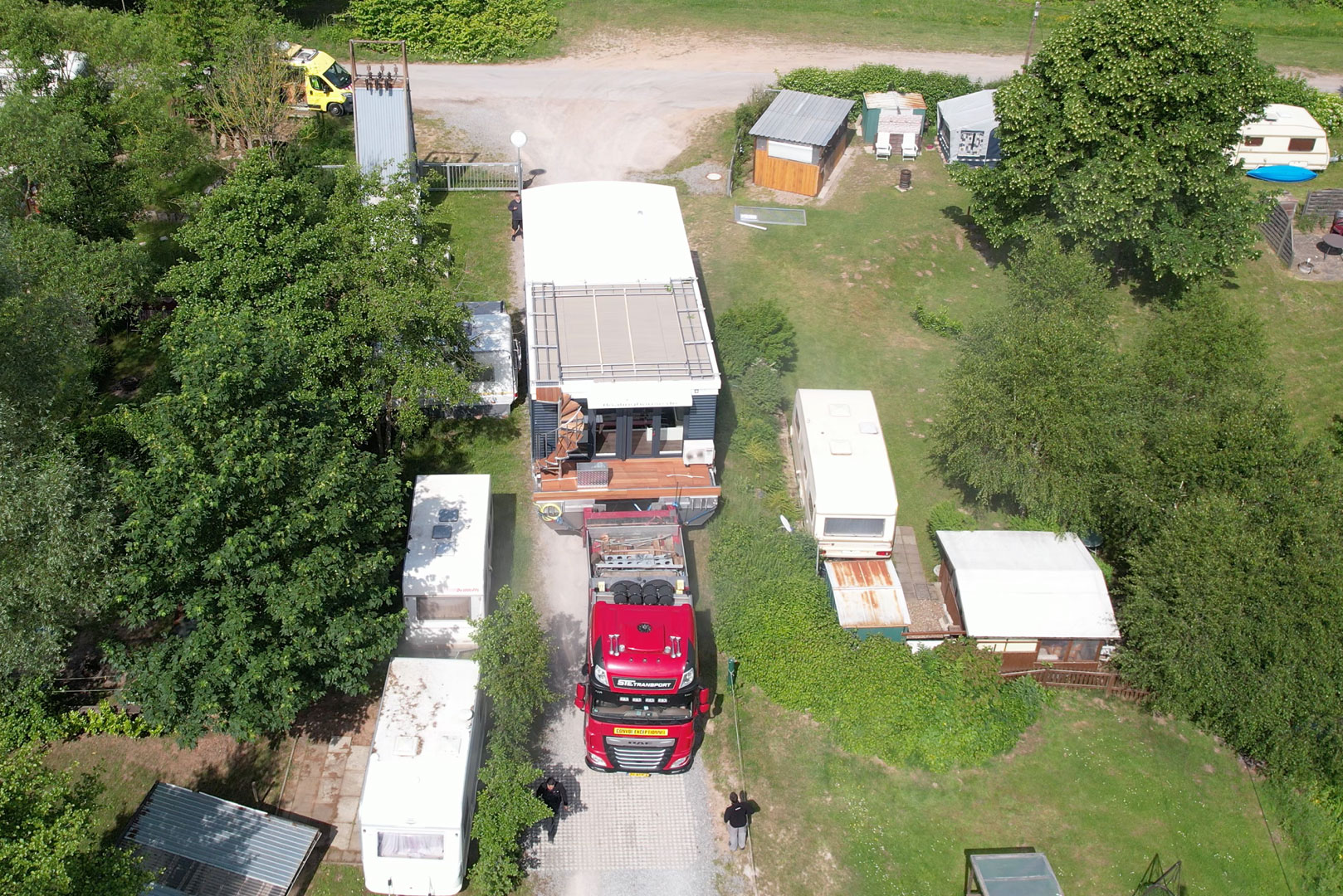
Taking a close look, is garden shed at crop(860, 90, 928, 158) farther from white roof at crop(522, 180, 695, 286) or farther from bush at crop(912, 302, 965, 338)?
white roof at crop(522, 180, 695, 286)

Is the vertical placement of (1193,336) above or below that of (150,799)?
above

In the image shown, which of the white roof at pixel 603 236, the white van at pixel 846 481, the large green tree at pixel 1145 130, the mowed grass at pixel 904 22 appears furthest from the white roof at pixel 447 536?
the mowed grass at pixel 904 22

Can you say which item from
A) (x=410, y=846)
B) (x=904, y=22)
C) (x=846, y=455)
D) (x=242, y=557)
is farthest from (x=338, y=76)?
(x=410, y=846)

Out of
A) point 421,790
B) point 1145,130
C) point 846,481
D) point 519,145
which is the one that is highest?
point 1145,130

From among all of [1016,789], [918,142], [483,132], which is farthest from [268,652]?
[918,142]

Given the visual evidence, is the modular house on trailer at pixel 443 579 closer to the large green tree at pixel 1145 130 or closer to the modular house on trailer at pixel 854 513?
the modular house on trailer at pixel 854 513

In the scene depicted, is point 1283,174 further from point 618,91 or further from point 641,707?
point 641,707

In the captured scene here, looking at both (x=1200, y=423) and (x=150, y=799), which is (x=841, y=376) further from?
(x=150, y=799)
